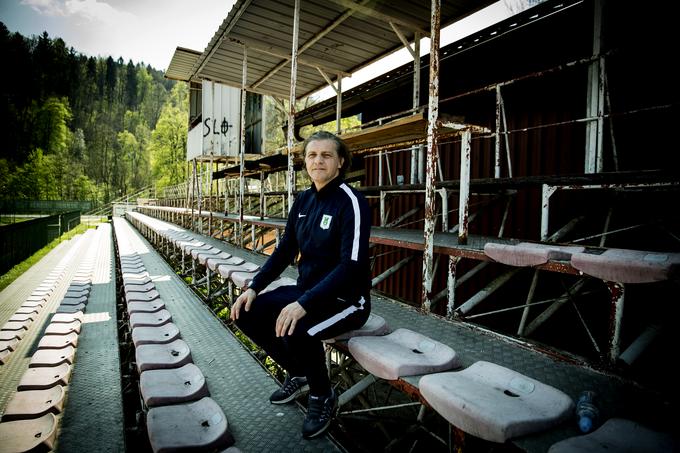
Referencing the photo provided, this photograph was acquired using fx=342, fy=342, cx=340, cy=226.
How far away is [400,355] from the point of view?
74.3 inches

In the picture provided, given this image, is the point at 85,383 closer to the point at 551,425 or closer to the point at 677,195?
the point at 551,425

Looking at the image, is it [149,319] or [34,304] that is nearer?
[149,319]

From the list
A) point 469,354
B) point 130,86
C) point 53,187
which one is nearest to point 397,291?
point 469,354

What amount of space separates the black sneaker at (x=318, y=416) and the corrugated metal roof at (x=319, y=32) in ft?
16.7

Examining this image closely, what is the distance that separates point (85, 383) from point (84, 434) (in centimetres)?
97

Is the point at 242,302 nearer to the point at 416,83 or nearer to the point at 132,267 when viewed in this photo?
the point at 416,83

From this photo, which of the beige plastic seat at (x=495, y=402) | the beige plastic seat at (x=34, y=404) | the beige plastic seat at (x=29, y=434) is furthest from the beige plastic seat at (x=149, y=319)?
the beige plastic seat at (x=495, y=402)

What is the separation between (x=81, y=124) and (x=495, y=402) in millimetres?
126155

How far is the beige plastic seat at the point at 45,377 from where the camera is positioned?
2.84m

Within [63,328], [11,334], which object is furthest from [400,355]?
[11,334]

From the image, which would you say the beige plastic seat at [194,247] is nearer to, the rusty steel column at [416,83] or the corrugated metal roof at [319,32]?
the corrugated metal roof at [319,32]

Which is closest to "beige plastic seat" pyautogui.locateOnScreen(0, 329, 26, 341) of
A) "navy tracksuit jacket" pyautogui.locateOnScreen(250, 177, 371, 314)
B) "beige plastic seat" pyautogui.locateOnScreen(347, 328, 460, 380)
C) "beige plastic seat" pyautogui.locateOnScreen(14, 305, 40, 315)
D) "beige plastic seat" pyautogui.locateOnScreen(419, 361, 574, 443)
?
"beige plastic seat" pyautogui.locateOnScreen(14, 305, 40, 315)

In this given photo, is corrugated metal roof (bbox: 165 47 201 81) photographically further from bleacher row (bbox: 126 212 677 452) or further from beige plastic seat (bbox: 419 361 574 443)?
beige plastic seat (bbox: 419 361 574 443)

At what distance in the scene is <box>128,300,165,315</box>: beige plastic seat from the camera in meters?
4.15
